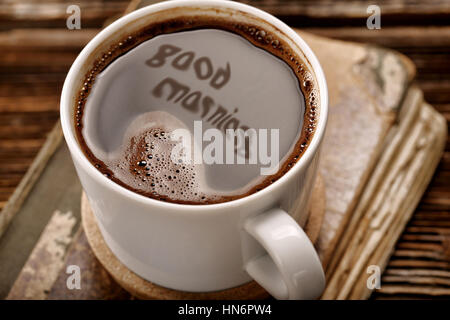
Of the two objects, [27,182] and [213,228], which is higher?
[213,228]

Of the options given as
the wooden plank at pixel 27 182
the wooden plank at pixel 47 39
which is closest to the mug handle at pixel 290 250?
the wooden plank at pixel 27 182

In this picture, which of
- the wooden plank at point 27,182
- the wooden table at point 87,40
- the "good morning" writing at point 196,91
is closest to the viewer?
the "good morning" writing at point 196,91

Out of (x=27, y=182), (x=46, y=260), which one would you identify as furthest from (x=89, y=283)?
(x=27, y=182)

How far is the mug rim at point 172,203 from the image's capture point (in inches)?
23.7

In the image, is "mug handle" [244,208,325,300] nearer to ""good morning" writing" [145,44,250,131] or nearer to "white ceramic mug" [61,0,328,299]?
"white ceramic mug" [61,0,328,299]

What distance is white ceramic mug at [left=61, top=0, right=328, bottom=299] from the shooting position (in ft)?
2.01

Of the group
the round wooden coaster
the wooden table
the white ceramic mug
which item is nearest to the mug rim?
the white ceramic mug

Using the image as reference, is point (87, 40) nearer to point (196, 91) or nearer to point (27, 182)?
point (27, 182)

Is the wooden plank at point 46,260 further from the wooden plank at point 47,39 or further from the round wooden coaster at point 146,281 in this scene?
the wooden plank at point 47,39

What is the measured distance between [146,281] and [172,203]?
0.63 ft

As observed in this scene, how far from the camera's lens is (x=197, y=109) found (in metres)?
0.75

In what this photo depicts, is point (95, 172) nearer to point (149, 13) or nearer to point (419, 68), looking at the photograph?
point (149, 13)

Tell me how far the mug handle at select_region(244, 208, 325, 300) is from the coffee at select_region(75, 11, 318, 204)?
0.23 feet

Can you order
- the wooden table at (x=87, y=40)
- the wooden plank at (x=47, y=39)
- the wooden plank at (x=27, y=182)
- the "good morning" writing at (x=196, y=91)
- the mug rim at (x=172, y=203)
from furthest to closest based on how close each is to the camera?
the wooden plank at (x=47, y=39), the wooden table at (x=87, y=40), the wooden plank at (x=27, y=182), the "good morning" writing at (x=196, y=91), the mug rim at (x=172, y=203)
